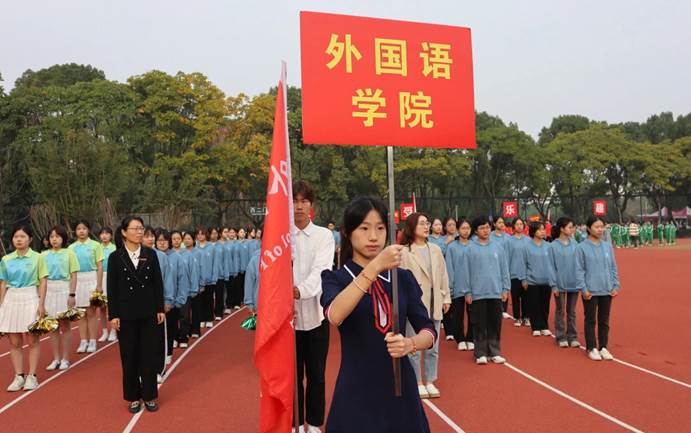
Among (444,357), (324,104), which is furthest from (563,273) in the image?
(324,104)

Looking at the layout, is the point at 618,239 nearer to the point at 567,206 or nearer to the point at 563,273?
the point at 567,206

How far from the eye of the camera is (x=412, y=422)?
1.97 meters

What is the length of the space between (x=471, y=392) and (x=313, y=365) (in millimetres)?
2030

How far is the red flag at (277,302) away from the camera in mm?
2875

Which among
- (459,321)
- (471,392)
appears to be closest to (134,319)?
(471,392)

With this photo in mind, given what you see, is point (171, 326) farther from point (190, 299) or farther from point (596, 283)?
point (596, 283)

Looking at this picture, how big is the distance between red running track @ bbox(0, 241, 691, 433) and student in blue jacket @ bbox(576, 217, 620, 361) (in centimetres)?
28

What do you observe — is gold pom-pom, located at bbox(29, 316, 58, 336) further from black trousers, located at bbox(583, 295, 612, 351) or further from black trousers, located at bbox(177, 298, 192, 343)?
black trousers, located at bbox(583, 295, 612, 351)

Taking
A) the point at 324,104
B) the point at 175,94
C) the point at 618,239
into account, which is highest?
the point at 175,94

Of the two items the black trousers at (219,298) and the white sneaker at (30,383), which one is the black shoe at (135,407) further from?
the black trousers at (219,298)

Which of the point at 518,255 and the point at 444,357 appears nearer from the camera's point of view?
the point at 444,357

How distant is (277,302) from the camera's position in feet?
9.53

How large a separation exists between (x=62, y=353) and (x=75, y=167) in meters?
13.0

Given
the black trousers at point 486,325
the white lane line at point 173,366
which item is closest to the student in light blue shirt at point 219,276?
the white lane line at point 173,366
